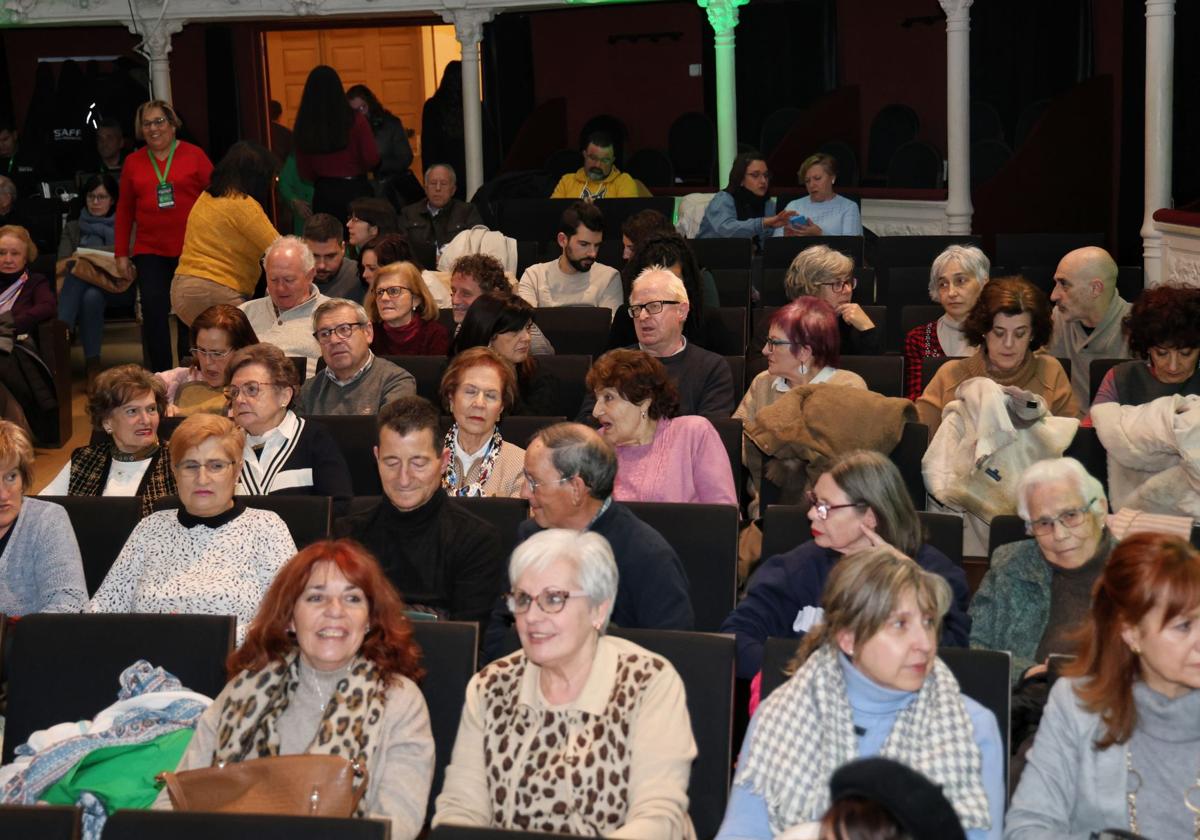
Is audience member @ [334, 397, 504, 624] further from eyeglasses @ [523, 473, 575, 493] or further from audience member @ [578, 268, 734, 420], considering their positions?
audience member @ [578, 268, 734, 420]

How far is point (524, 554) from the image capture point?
9.67 ft

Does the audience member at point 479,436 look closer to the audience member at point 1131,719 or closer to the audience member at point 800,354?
the audience member at point 800,354

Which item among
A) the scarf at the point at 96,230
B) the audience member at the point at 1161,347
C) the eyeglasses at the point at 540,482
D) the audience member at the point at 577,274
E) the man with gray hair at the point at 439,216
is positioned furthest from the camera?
the scarf at the point at 96,230

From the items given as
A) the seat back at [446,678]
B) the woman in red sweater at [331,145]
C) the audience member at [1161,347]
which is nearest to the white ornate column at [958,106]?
the woman in red sweater at [331,145]

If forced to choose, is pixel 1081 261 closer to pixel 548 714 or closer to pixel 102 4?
pixel 548 714

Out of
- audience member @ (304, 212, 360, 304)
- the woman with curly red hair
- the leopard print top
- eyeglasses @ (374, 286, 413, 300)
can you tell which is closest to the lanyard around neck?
audience member @ (304, 212, 360, 304)

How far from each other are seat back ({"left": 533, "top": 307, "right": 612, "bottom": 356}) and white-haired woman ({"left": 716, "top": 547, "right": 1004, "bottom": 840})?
368 centimetres

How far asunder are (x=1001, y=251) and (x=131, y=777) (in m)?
5.85

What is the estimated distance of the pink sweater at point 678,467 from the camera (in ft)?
14.5

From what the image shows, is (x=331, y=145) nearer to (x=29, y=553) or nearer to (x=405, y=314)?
(x=405, y=314)

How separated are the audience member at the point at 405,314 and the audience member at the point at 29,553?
210 cm

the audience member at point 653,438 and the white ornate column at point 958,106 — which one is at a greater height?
the white ornate column at point 958,106

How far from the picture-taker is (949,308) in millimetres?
5805

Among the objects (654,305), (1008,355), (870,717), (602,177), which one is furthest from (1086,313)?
(602,177)
